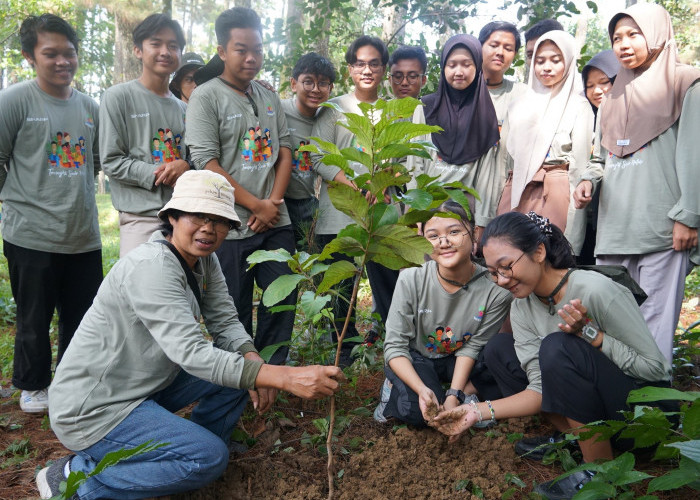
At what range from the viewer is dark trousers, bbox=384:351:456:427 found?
2.86 metres

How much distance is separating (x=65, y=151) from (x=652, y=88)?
3.44 meters

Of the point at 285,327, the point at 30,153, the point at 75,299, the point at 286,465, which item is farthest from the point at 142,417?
the point at 30,153

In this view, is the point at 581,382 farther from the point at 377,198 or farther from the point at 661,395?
the point at 377,198

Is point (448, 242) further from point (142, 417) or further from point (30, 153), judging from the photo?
point (30, 153)

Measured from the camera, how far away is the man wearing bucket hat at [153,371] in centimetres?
221

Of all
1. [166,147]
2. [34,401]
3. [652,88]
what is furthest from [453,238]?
[34,401]

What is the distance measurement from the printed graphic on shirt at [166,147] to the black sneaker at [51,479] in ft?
5.83

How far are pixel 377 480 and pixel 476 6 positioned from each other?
185 inches

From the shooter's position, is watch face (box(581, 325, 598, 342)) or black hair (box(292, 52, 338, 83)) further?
black hair (box(292, 52, 338, 83))

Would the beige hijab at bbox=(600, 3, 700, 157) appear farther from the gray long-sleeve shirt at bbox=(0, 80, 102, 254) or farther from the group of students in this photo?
the gray long-sleeve shirt at bbox=(0, 80, 102, 254)

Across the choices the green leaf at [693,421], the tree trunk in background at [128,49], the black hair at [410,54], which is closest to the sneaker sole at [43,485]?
the green leaf at [693,421]

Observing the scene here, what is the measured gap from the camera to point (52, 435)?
10.2 ft

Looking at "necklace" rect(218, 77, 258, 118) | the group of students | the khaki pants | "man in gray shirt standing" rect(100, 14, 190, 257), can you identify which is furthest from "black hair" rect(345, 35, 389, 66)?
the khaki pants

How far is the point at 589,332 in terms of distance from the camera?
2408 mm
